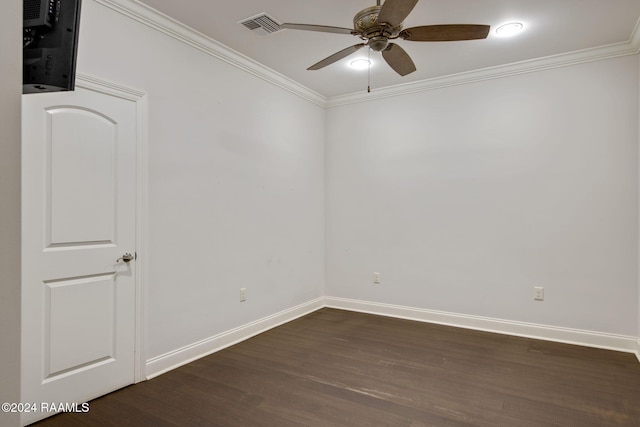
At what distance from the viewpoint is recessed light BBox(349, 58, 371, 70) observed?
3736 millimetres

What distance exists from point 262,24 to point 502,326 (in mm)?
3697

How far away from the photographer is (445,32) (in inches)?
91.4

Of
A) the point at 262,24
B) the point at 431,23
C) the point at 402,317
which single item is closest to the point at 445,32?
the point at 431,23

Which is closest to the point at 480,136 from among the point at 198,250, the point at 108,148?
the point at 198,250

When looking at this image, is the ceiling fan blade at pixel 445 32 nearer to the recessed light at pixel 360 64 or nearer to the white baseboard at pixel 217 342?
the recessed light at pixel 360 64

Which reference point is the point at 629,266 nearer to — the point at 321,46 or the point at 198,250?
the point at 321,46

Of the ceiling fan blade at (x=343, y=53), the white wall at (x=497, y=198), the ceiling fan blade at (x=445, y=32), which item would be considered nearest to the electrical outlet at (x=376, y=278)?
the white wall at (x=497, y=198)

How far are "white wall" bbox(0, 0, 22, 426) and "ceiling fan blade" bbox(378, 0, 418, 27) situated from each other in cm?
166

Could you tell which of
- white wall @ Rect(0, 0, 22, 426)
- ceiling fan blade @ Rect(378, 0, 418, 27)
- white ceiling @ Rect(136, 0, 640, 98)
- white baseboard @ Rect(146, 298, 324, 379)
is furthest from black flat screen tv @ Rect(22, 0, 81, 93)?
white baseboard @ Rect(146, 298, 324, 379)

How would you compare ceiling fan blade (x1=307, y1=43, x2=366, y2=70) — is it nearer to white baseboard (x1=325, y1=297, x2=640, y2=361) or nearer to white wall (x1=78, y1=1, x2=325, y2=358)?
white wall (x1=78, y1=1, x2=325, y2=358)

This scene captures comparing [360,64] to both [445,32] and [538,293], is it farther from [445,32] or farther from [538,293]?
[538,293]

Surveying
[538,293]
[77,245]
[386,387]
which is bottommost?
[386,387]

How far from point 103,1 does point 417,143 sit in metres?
3.29

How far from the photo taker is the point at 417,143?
4.46m
